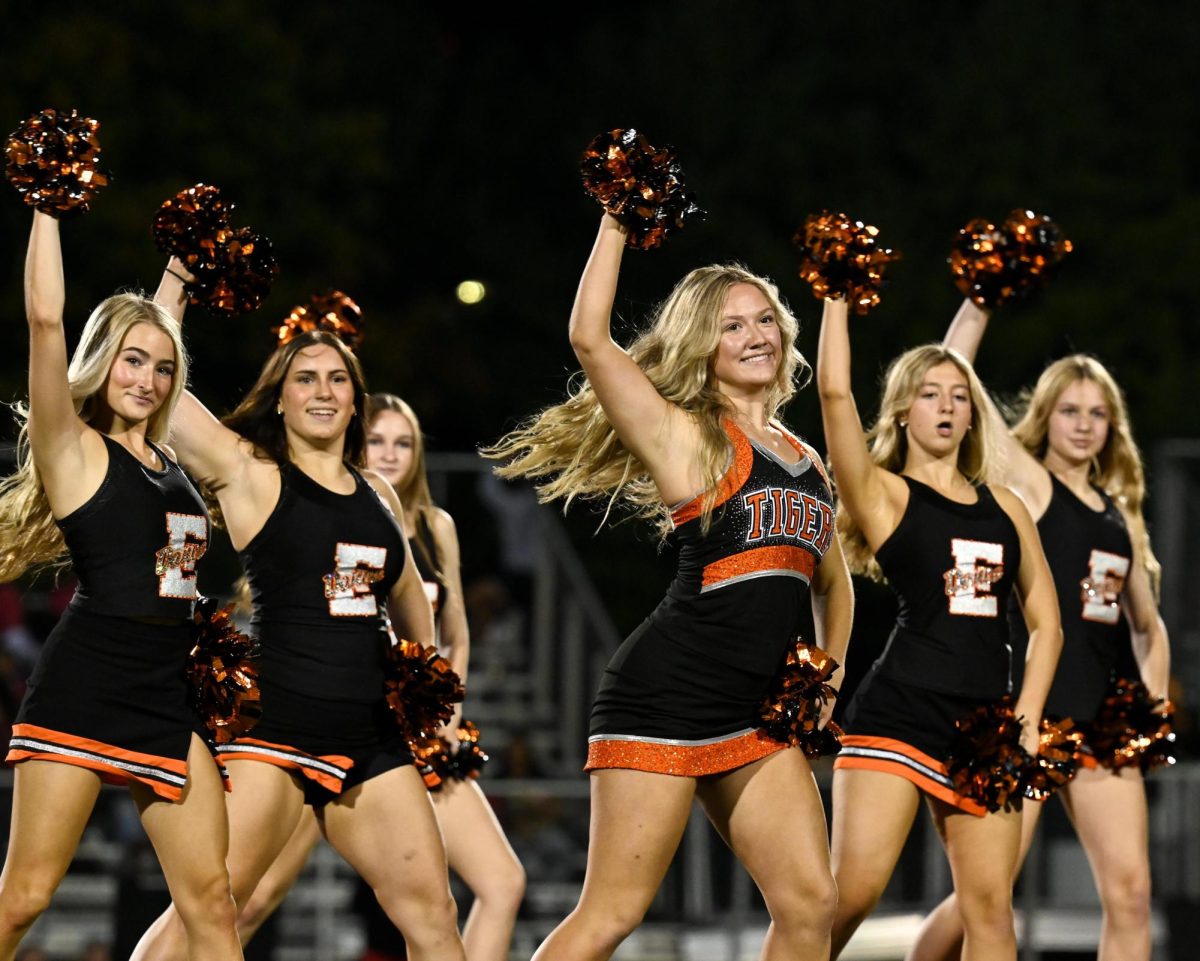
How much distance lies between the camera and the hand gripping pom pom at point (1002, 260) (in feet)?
19.9

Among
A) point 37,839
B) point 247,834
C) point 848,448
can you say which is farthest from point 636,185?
point 37,839

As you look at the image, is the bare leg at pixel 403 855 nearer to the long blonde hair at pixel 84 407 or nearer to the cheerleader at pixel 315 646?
the cheerleader at pixel 315 646

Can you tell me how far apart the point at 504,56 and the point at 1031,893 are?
16300 millimetres

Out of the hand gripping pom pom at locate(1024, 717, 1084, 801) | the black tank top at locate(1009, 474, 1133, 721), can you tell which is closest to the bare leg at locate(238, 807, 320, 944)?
the hand gripping pom pom at locate(1024, 717, 1084, 801)

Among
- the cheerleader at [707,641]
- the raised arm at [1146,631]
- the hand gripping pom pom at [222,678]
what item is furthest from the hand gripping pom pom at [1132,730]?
the hand gripping pom pom at [222,678]

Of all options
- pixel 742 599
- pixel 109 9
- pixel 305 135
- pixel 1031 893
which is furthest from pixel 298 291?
pixel 742 599

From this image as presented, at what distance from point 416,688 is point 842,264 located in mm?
1575

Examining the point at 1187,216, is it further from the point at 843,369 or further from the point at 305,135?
the point at 843,369

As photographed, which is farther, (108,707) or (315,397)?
(315,397)

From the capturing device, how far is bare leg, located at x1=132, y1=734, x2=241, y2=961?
4.57 metres

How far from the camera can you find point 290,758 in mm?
4957

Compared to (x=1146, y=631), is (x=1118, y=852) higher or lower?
lower

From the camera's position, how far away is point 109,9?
1703 centimetres

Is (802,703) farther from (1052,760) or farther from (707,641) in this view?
(1052,760)
